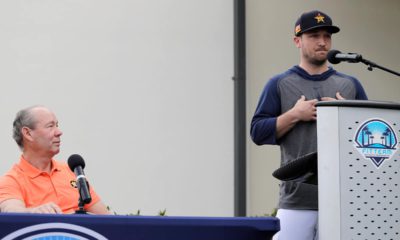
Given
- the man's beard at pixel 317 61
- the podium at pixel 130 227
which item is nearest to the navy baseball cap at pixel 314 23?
the man's beard at pixel 317 61

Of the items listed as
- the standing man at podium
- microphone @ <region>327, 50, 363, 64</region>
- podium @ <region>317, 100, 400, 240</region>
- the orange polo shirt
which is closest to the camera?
podium @ <region>317, 100, 400, 240</region>

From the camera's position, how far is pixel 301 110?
433cm

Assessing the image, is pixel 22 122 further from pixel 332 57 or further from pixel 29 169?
pixel 332 57

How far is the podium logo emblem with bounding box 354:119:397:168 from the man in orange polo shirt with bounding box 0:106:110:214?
5.21ft

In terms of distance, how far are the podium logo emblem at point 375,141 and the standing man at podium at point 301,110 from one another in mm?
641

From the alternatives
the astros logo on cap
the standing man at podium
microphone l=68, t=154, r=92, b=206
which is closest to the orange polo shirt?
microphone l=68, t=154, r=92, b=206

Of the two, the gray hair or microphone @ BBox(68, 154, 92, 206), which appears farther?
the gray hair

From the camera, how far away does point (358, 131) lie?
3.63 meters

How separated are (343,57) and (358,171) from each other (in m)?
0.65

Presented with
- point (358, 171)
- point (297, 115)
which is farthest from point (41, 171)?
point (358, 171)

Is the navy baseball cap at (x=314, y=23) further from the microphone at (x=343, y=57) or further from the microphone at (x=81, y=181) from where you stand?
the microphone at (x=81, y=181)

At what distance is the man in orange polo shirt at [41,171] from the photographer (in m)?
4.63

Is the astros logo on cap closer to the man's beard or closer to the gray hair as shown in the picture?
the man's beard

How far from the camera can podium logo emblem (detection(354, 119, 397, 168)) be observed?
143 inches
